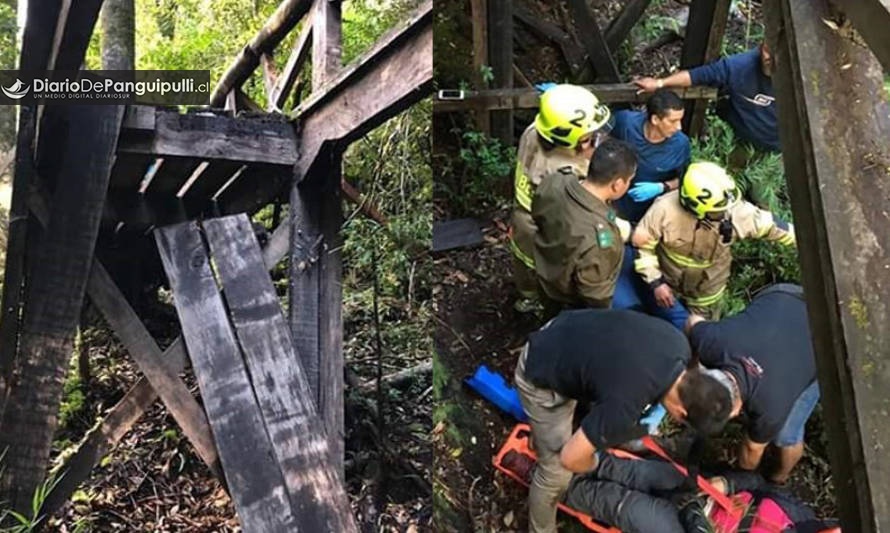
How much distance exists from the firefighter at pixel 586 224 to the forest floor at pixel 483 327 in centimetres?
65

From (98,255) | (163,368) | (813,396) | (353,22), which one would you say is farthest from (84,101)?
(813,396)

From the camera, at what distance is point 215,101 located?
211cm

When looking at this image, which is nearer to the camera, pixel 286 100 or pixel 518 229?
pixel 286 100

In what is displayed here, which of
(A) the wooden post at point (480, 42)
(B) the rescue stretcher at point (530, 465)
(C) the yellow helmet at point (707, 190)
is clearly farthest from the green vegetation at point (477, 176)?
(B) the rescue stretcher at point (530, 465)

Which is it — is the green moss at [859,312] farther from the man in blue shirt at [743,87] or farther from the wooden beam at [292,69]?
the man in blue shirt at [743,87]

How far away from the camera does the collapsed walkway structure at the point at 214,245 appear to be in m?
1.71

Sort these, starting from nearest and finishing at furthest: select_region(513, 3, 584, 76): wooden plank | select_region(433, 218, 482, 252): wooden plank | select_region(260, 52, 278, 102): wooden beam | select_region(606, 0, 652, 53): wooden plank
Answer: select_region(260, 52, 278, 102): wooden beam < select_region(433, 218, 482, 252): wooden plank < select_region(606, 0, 652, 53): wooden plank < select_region(513, 3, 584, 76): wooden plank

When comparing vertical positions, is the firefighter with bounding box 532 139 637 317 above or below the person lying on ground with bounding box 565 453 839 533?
above

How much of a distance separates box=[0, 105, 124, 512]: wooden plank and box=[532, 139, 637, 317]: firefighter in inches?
55.0

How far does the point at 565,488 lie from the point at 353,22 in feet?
5.30

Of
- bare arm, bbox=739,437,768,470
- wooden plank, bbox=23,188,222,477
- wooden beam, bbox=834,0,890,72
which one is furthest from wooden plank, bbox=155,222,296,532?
bare arm, bbox=739,437,768,470

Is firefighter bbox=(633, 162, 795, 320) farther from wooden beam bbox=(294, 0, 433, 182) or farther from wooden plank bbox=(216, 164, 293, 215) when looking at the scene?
wooden plank bbox=(216, 164, 293, 215)

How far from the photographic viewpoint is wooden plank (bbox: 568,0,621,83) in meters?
3.70

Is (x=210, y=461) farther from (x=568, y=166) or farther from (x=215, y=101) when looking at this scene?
(x=568, y=166)
